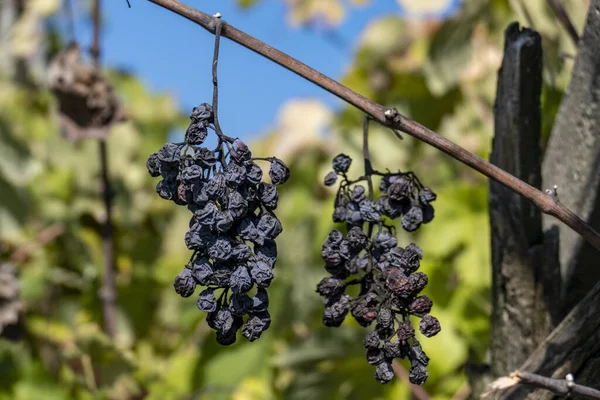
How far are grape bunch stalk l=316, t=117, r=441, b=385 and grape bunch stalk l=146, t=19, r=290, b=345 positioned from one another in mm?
131

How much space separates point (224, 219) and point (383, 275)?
0.75ft

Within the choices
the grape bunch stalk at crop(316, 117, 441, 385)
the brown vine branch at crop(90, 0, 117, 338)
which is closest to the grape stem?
the grape bunch stalk at crop(316, 117, 441, 385)

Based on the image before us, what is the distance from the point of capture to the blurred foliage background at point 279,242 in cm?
233

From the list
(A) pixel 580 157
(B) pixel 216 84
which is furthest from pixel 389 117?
(A) pixel 580 157

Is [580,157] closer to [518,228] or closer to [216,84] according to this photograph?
[518,228]

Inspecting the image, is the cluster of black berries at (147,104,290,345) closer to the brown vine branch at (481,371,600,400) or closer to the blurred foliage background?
the brown vine branch at (481,371,600,400)

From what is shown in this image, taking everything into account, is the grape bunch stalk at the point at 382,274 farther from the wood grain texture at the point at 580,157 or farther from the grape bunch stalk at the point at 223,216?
the wood grain texture at the point at 580,157

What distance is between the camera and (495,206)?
1.23 meters

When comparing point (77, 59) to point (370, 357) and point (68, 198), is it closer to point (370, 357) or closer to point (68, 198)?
point (68, 198)

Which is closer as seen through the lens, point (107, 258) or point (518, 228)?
point (518, 228)

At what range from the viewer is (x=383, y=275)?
3.24ft

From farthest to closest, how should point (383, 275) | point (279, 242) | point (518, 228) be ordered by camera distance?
point (279, 242)
point (518, 228)
point (383, 275)

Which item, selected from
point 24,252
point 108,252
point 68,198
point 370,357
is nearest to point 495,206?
point 370,357

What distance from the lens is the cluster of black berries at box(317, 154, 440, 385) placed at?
94 centimetres
